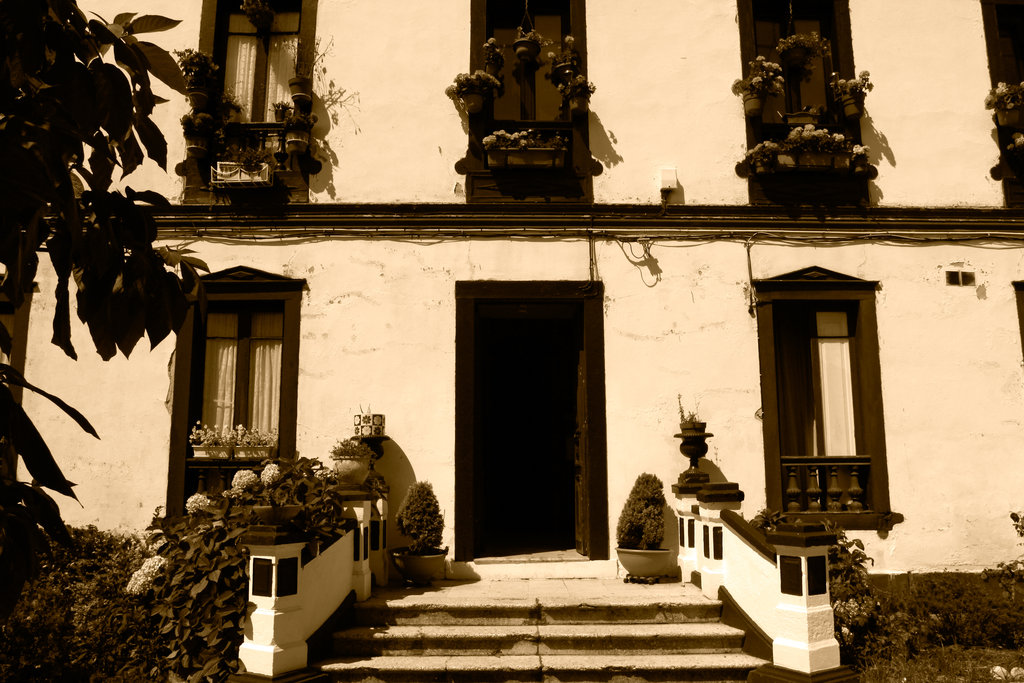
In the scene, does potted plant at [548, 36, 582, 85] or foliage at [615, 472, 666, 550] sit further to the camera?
potted plant at [548, 36, 582, 85]

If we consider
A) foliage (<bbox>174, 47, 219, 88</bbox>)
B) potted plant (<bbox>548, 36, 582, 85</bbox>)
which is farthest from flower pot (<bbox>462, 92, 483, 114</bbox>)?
foliage (<bbox>174, 47, 219, 88</bbox>)

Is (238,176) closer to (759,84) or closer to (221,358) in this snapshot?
(221,358)

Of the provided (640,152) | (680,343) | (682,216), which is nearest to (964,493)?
(680,343)

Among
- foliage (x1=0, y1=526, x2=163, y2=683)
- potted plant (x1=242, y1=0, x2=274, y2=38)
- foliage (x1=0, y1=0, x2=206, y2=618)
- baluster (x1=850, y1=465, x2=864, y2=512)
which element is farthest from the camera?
potted plant (x1=242, y1=0, x2=274, y2=38)

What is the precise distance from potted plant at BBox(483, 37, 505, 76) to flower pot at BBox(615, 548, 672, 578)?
17.3 feet

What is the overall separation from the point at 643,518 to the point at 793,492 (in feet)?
5.65

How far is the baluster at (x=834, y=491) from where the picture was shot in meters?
7.84

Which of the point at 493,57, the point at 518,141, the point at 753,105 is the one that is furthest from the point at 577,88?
the point at 753,105

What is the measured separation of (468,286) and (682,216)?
2.45 metres

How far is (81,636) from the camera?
5734 millimetres

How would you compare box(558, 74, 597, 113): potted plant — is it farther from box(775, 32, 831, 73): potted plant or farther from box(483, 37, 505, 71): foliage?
box(775, 32, 831, 73): potted plant

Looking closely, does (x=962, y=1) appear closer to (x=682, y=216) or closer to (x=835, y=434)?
(x=682, y=216)

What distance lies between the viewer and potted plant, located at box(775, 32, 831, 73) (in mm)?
8367

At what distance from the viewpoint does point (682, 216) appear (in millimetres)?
8188
